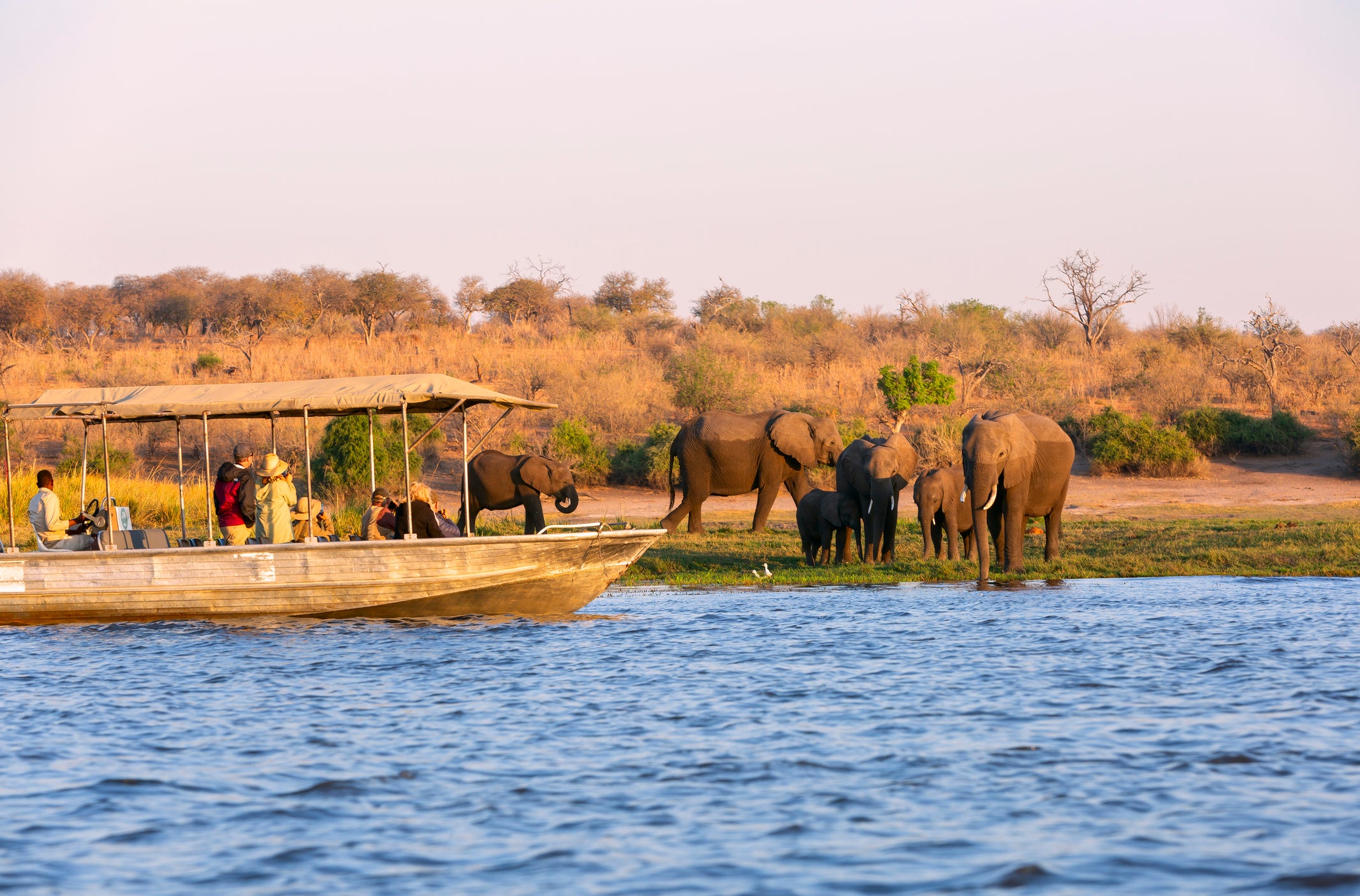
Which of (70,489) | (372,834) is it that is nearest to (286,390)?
(372,834)

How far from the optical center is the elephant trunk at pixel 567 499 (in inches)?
841

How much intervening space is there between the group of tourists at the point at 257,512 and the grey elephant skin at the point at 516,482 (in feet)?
20.2

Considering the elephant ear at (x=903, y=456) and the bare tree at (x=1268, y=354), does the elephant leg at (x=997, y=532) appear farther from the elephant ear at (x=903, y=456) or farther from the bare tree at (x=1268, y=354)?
the bare tree at (x=1268, y=354)

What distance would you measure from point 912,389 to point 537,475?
15084 mm

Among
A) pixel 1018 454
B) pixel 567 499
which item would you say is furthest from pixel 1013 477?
pixel 567 499

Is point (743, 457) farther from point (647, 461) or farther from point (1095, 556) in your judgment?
point (647, 461)

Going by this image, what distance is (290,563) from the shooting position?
1345 centimetres

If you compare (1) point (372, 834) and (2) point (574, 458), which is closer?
(1) point (372, 834)

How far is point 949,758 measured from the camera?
868 centimetres

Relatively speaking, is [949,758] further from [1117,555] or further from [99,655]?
[1117,555]

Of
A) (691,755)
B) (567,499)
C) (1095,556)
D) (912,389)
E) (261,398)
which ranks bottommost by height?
(691,755)

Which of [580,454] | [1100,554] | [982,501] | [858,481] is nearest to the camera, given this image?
[982,501]

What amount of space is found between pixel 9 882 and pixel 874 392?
3163 centimetres

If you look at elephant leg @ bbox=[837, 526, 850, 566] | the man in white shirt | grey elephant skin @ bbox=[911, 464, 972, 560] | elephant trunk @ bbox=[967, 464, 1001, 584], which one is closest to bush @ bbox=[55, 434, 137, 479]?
the man in white shirt
